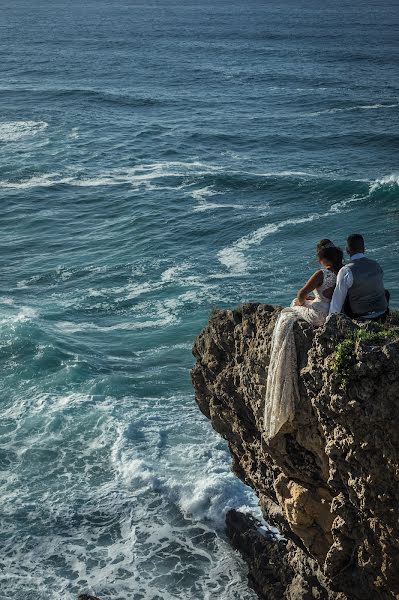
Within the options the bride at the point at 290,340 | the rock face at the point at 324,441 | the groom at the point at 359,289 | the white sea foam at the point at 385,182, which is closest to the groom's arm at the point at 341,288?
the groom at the point at 359,289

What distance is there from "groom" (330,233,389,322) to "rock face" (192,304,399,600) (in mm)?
717

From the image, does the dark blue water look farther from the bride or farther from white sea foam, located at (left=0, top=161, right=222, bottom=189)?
the bride

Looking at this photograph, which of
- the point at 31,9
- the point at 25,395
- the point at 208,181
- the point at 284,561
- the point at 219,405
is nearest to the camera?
the point at 219,405

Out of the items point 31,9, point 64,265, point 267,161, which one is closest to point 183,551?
point 64,265

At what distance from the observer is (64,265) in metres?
34.3

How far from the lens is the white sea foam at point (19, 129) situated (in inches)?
2207

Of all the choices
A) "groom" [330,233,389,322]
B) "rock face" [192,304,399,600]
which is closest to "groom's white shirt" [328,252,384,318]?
"groom" [330,233,389,322]

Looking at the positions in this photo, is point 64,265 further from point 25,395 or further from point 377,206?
point 377,206

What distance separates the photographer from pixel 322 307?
11.0m

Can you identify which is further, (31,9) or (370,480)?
(31,9)

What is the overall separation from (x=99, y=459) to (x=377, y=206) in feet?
79.0

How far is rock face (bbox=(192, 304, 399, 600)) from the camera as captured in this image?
984 centimetres

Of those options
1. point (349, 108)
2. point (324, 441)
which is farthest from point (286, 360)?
point (349, 108)

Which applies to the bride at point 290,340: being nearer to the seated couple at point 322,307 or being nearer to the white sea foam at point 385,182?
the seated couple at point 322,307
